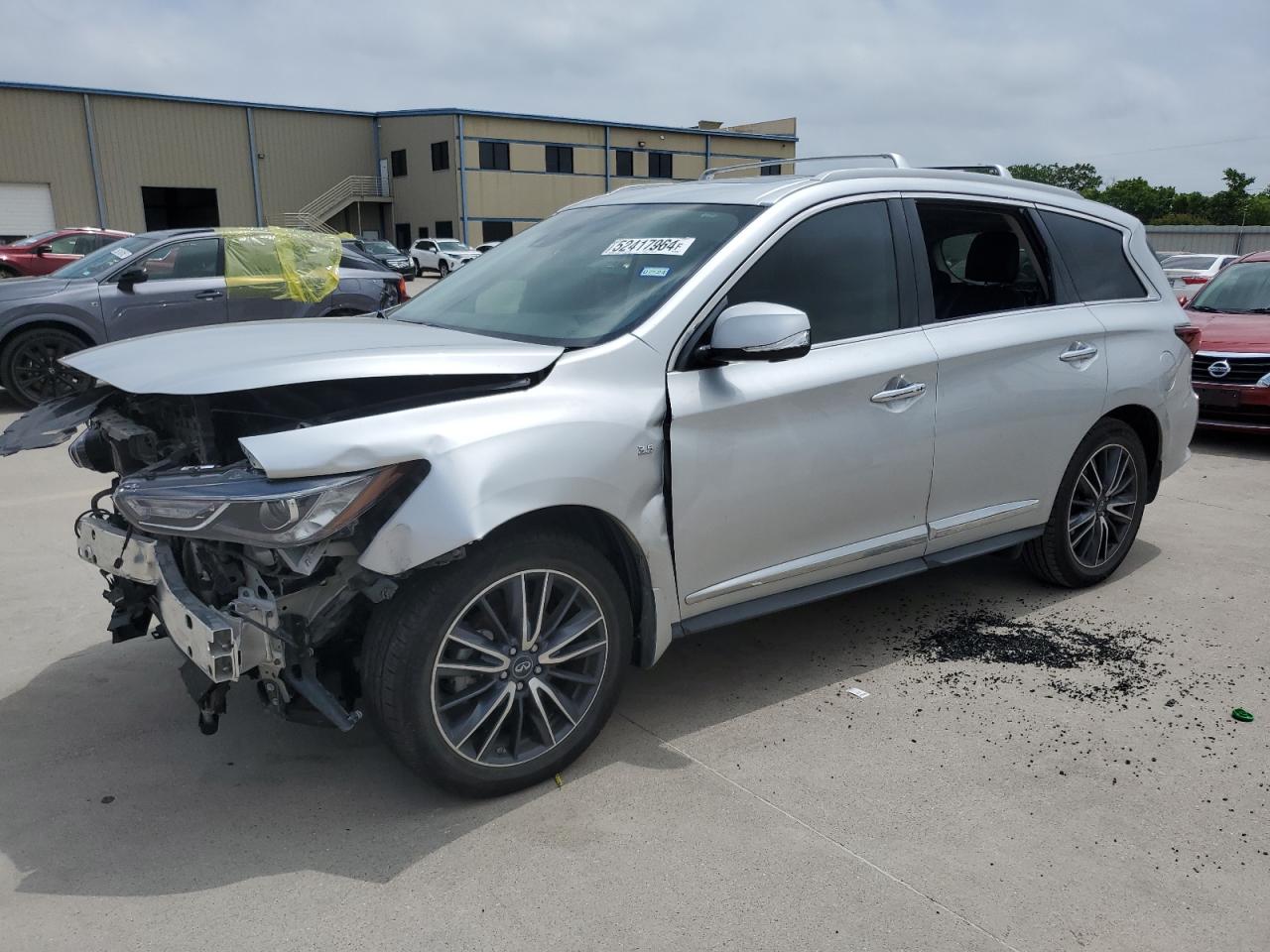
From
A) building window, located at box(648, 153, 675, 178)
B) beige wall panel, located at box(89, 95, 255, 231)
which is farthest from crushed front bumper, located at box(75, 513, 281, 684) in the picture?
building window, located at box(648, 153, 675, 178)

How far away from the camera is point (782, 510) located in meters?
3.57

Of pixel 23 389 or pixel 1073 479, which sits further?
pixel 23 389

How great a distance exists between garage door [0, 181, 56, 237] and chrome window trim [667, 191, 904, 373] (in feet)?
149

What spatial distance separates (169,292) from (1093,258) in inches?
349

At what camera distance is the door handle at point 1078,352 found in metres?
4.51

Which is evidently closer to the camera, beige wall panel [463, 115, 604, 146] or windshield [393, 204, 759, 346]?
windshield [393, 204, 759, 346]

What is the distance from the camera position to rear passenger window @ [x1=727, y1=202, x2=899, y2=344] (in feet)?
11.9

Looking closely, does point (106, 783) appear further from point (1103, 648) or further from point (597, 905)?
point (1103, 648)

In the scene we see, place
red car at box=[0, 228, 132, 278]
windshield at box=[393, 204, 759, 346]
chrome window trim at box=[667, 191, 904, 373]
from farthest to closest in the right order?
red car at box=[0, 228, 132, 278] < windshield at box=[393, 204, 759, 346] < chrome window trim at box=[667, 191, 904, 373]

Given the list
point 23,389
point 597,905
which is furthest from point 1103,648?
point 23,389

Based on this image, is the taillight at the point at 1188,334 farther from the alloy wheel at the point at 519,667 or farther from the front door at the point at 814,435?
the alloy wheel at the point at 519,667

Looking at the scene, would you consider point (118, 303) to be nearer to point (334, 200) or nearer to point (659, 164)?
point (334, 200)

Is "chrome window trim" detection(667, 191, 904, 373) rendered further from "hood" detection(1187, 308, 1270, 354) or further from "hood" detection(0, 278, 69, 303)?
"hood" detection(0, 278, 69, 303)

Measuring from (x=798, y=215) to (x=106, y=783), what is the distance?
9.98 feet
